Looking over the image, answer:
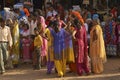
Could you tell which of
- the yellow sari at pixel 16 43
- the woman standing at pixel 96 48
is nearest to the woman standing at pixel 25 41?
the yellow sari at pixel 16 43

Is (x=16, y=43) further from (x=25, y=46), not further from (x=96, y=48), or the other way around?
(x=96, y=48)

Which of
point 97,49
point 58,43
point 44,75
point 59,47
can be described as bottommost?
point 44,75

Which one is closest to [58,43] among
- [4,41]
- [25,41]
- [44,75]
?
[44,75]

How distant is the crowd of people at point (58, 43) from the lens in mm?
10688

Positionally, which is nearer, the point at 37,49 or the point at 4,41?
the point at 4,41

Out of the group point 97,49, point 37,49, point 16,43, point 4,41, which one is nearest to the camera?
point 97,49

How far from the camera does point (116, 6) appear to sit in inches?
654

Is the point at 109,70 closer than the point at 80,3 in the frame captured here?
Yes

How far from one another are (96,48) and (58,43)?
44.3 inches

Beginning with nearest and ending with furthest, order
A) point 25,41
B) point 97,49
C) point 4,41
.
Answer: point 97,49 → point 4,41 → point 25,41

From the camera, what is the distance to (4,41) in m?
11.2

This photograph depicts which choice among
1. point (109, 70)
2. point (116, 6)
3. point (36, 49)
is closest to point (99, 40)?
point (109, 70)

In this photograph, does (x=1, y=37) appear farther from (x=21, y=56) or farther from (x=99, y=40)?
(x=99, y=40)

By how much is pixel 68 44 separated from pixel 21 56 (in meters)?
2.14
